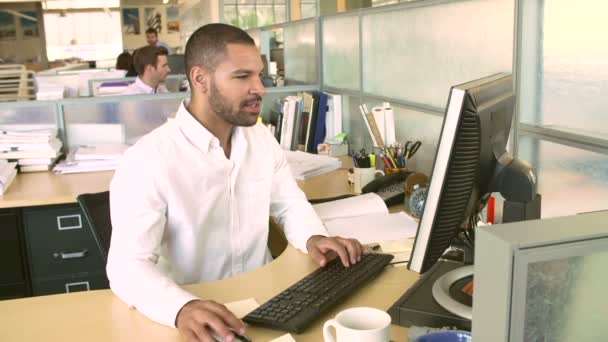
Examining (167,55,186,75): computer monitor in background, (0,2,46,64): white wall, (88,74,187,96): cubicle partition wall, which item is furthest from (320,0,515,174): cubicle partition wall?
(0,2,46,64): white wall

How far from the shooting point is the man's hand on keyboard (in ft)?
4.57

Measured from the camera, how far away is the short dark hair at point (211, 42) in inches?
63.6

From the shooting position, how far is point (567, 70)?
144cm

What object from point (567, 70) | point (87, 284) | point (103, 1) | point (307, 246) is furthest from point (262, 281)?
point (103, 1)

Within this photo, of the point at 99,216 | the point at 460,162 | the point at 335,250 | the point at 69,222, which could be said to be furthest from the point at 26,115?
the point at 460,162

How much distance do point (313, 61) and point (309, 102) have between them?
44cm

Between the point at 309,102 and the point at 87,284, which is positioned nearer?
the point at 87,284

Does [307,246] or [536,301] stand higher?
[536,301]

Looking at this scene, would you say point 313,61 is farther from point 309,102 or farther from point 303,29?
point 309,102

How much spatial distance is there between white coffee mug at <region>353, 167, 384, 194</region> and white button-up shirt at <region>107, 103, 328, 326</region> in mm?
443

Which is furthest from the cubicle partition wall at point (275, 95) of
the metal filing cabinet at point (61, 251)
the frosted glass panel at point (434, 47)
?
the metal filing cabinet at point (61, 251)

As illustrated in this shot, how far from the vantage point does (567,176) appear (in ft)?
4.86

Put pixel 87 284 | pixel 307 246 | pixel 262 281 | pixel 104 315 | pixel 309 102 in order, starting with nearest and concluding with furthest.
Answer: pixel 104 315, pixel 262 281, pixel 307 246, pixel 87 284, pixel 309 102

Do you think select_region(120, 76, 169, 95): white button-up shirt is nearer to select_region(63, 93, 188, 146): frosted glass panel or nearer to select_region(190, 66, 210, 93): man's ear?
select_region(63, 93, 188, 146): frosted glass panel
